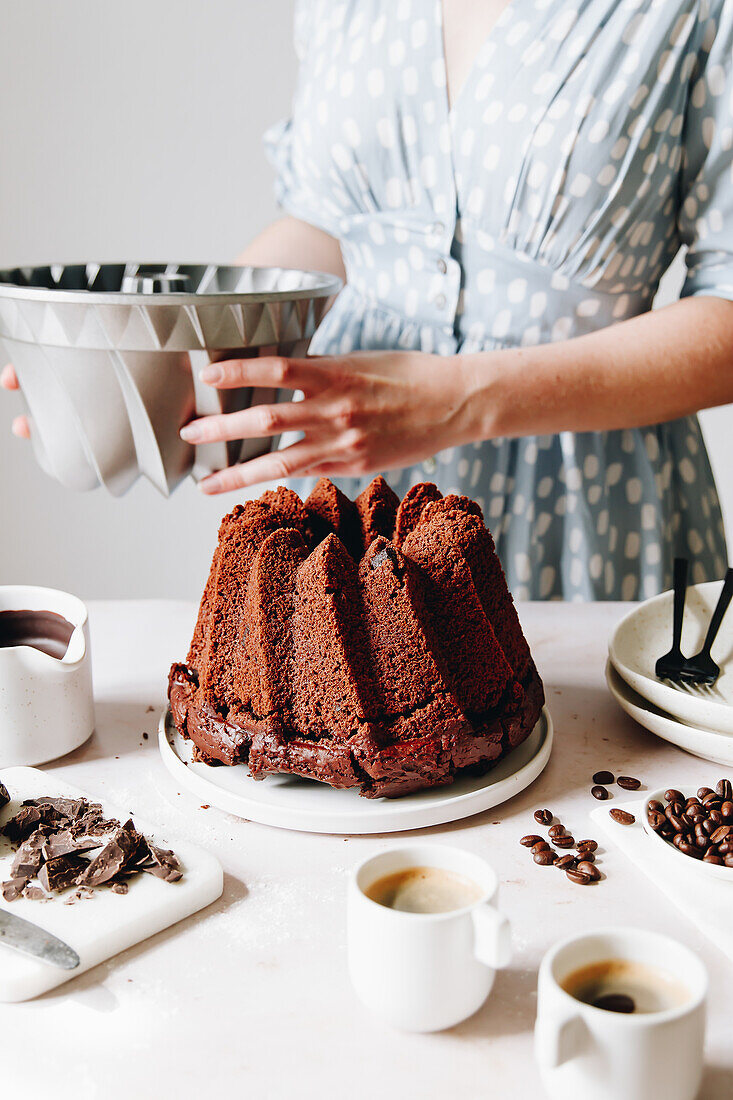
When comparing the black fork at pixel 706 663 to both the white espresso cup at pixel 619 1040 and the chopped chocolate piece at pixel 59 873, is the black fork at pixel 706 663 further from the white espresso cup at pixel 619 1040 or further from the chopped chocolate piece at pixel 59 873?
the chopped chocolate piece at pixel 59 873

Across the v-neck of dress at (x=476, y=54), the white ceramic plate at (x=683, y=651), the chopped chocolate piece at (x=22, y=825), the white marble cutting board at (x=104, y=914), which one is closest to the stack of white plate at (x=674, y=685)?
the white ceramic plate at (x=683, y=651)

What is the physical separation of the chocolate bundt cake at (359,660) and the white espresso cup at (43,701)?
3.7 inches

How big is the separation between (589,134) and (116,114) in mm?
1516

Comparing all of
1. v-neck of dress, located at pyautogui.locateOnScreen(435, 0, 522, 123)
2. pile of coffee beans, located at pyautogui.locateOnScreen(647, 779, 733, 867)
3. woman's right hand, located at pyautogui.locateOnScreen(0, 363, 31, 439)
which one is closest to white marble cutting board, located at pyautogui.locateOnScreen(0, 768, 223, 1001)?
pile of coffee beans, located at pyautogui.locateOnScreen(647, 779, 733, 867)

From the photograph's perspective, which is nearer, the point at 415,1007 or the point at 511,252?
the point at 415,1007

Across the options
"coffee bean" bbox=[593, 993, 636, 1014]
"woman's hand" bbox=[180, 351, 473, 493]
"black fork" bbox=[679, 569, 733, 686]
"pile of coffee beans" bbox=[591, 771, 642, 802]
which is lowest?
"pile of coffee beans" bbox=[591, 771, 642, 802]

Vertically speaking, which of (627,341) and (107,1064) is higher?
(627,341)

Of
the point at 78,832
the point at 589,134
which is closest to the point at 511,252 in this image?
the point at 589,134

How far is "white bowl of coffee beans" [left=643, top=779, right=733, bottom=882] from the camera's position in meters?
0.76

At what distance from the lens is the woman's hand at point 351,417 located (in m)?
1.17

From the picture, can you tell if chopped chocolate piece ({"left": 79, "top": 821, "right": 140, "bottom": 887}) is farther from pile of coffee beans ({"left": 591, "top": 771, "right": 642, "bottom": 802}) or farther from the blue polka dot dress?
the blue polka dot dress

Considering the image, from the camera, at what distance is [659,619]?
1195 mm

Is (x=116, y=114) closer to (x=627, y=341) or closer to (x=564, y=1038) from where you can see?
(x=627, y=341)

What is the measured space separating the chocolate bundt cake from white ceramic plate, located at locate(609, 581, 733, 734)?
0.12m
